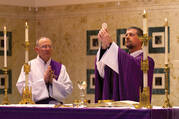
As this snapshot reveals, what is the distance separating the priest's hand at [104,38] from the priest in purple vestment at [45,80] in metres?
1.85

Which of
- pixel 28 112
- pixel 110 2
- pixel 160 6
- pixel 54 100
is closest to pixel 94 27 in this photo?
pixel 110 2

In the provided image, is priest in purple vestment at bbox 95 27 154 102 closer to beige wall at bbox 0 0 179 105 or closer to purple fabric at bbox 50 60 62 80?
purple fabric at bbox 50 60 62 80

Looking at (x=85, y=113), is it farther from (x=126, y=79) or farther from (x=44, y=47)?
(x=44, y=47)

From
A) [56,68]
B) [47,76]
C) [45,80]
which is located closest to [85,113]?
[47,76]

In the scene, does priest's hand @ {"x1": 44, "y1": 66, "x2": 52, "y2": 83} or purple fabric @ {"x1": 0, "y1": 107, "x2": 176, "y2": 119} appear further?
priest's hand @ {"x1": 44, "y1": 66, "x2": 52, "y2": 83}

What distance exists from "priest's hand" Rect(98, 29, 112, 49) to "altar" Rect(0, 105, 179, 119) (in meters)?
1.31

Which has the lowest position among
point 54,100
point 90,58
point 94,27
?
point 54,100

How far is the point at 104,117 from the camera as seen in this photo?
454 centimetres

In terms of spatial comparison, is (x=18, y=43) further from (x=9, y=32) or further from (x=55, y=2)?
(x=55, y=2)

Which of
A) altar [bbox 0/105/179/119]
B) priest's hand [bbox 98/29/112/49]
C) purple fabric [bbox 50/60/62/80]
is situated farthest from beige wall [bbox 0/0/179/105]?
altar [bbox 0/105/179/119]

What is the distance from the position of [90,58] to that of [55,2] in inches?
60.8

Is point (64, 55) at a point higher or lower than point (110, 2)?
lower

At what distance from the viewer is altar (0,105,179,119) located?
4395 mm

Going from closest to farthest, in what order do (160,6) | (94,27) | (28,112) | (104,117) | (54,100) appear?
(104,117), (28,112), (54,100), (160,6), (94,27)
